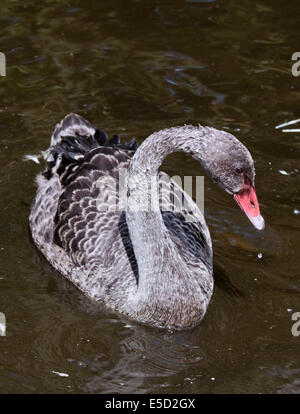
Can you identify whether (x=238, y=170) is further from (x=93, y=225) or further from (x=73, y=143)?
(x=73, y=143)

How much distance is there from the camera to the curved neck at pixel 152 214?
6820 millimetres

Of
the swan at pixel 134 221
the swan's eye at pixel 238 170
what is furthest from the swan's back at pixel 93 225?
the swan's eye at pixel 238 170

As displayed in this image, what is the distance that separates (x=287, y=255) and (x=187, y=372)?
6.21 ft

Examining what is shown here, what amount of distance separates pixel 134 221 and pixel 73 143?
1.75 metres

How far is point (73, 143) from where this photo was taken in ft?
28.6

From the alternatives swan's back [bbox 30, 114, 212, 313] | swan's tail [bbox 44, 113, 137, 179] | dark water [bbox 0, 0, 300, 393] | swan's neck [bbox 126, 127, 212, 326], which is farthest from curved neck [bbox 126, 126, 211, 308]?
swan's tail [bbox 44, 113, 137, 179]

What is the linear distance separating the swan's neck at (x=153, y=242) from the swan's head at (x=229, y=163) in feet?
0.89

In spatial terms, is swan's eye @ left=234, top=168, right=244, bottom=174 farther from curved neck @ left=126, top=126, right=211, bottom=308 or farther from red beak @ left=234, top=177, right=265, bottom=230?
curved neck @ left=126, top=126, right=211, bottom=308

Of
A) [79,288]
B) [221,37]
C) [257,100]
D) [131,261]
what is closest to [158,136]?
[131,261]

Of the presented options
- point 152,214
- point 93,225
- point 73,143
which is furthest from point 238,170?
point 73,143

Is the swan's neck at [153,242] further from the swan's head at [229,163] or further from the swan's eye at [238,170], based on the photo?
the swan's eye at [238,170]

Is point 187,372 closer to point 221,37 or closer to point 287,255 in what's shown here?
point 287,255

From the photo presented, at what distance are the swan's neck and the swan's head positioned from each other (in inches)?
10.7

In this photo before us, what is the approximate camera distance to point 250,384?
6781 mm
